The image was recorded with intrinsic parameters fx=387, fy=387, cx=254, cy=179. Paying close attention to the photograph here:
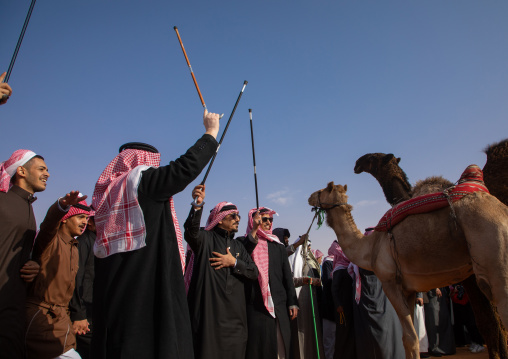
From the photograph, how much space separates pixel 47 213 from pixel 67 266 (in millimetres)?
806

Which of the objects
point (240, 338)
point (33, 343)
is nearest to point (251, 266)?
point (240, 338)

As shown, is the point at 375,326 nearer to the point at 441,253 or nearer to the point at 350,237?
the point at 350,237

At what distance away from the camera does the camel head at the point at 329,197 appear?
5.86m

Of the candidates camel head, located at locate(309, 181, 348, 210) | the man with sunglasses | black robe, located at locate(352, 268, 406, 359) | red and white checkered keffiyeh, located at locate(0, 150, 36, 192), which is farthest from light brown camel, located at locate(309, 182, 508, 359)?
red and white checkered keffiyeh, located at locate(0, 150, 36, 192)

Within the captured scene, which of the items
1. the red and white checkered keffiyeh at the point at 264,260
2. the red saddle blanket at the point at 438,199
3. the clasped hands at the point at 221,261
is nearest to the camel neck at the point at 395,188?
the red saddle blanket at the point at 438,199

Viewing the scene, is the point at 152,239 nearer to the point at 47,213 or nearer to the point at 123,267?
the point at 123,267

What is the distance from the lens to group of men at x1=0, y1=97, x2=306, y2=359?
236 cm

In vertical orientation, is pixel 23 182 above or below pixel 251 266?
above

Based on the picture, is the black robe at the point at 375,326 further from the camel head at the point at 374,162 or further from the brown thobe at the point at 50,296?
the brown thobe at the point at 50,296

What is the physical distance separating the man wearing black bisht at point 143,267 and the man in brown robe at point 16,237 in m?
0.93

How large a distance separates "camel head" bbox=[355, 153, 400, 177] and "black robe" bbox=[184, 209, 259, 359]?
2852 millimetres

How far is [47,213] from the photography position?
334cm

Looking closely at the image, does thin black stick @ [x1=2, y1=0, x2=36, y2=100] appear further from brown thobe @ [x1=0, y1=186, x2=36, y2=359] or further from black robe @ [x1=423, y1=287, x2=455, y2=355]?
black robe @ [x1=423, y1=287, x2=455, y2=355]

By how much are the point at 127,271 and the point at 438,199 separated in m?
3.29
